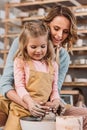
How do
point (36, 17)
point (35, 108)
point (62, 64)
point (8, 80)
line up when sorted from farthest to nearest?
point (36, 17) < point (62, 64) < point (8, 80) < point (35, 108)

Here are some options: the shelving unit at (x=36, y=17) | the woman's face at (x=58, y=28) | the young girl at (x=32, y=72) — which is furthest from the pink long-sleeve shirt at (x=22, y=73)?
the shelving unit at (x=36, y=17)

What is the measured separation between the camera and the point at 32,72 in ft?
4.22

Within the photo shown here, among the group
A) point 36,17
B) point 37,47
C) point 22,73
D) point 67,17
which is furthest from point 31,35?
point 36,17

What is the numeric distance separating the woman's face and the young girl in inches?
5.3

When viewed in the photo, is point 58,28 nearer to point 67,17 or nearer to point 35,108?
point 67,17

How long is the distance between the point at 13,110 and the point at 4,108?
0.26 ft

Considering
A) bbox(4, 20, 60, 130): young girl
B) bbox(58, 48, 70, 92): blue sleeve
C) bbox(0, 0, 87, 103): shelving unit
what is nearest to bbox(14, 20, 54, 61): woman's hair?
bbox(4, 20, 60, 130): young girl

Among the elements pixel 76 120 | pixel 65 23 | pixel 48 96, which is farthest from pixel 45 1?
pixel 76 120

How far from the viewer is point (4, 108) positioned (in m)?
1.38

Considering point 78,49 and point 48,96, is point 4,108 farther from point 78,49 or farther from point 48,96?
point 78,49

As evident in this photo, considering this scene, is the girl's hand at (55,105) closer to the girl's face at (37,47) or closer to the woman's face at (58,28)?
the girl's face at (37,47)

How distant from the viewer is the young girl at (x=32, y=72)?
127 centimetres

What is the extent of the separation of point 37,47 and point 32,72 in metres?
0.10

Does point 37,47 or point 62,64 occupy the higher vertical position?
point 37,47
